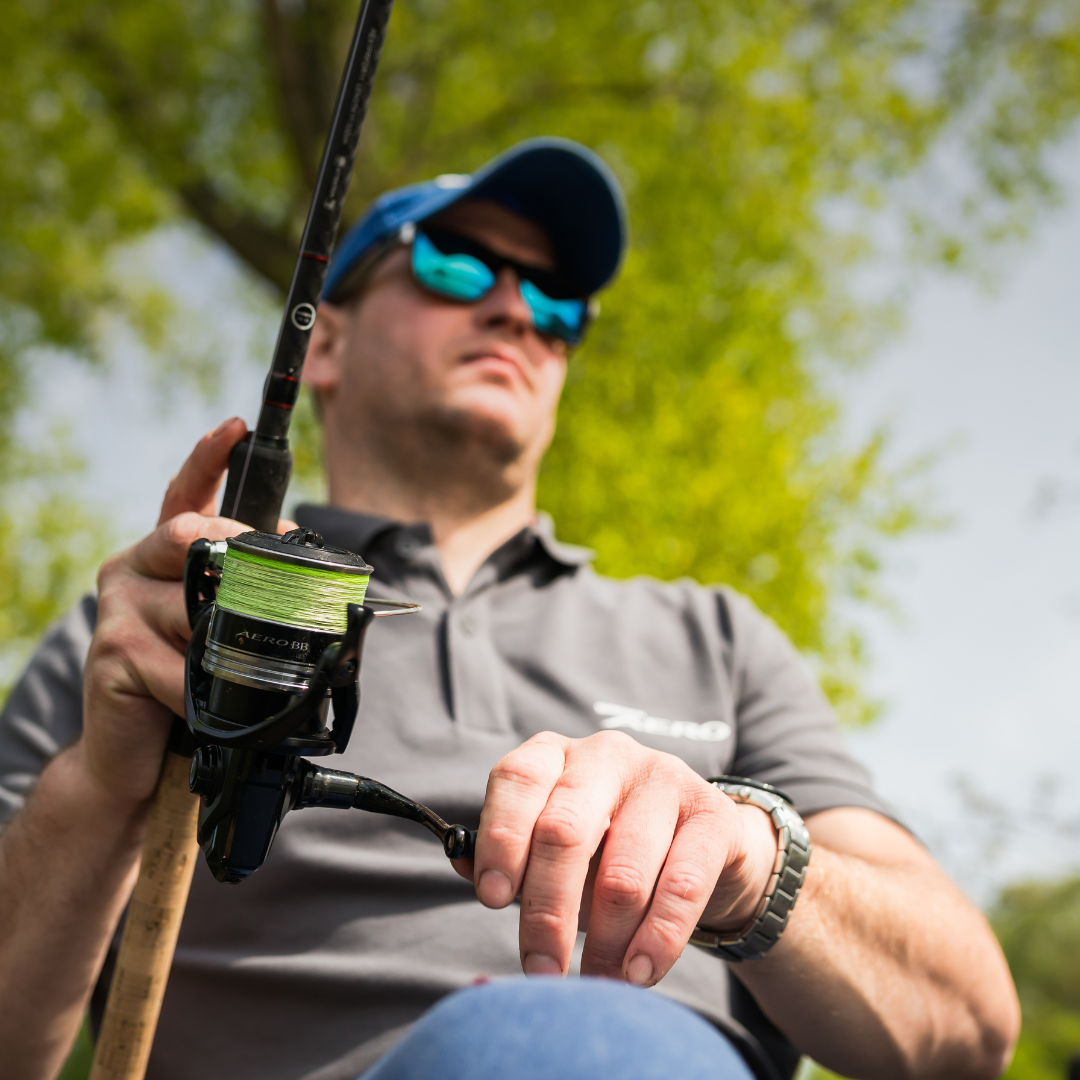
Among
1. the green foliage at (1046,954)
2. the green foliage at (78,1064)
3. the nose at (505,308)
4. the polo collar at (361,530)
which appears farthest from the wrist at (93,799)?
the green foliage at (1046,954)

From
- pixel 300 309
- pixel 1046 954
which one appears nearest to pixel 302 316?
pixel 300 309

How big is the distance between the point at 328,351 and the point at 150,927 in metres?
1.82

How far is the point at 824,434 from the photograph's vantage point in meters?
6.09

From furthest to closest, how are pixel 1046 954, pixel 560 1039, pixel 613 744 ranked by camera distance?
pixel 1046 954 → pixel 613 744 → pixel 560 1039

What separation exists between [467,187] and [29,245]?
769 cm

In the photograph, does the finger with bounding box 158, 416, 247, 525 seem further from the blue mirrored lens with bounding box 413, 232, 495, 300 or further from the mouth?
the blue mirrored lens with bounding box 413, 232, 495, 300

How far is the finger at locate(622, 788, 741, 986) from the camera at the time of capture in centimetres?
86

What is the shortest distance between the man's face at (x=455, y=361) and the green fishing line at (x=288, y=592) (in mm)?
1408

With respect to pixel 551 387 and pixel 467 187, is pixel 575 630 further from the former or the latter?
pixel 467 187

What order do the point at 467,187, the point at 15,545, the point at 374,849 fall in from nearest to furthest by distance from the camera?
1. the point at 374,849
2. the point at 467,187
3. the point at 15,545

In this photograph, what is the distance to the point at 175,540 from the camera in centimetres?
111

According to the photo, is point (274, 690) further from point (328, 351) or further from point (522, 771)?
point (328, 351)

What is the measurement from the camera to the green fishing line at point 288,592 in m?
0.86

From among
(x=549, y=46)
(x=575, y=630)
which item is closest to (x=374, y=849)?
(x=575, y=630)
